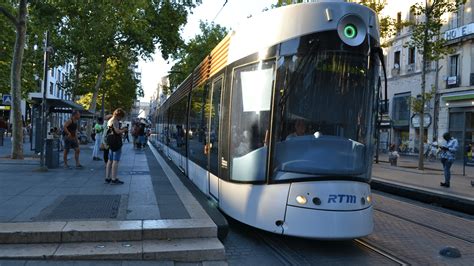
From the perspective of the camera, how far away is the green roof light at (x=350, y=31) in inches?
263


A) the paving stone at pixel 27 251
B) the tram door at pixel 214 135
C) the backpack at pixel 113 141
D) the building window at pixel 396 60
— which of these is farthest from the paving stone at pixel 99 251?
the building window at pixel 396 60

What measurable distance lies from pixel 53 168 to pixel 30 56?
2091 centimetres

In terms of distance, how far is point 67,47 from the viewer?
33312 mm

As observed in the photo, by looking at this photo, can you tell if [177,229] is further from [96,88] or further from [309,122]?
[96,88]

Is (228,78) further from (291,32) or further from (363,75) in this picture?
(363,75)

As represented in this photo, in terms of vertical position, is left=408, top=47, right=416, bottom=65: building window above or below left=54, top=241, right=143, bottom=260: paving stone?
above

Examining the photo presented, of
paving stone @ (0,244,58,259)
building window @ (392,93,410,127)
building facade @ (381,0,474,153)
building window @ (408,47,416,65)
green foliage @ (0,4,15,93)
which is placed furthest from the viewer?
building window @ (392,93,410,127)

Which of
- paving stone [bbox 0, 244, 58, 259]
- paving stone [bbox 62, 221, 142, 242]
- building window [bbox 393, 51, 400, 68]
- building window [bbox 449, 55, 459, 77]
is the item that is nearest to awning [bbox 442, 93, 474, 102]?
building window [bbox 449, 55, 459, 77]

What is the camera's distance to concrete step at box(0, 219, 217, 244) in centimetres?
615

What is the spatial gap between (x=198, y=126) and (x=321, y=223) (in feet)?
17.5

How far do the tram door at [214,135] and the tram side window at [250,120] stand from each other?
0.98m

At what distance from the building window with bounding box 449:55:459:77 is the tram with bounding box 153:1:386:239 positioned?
1309 inches

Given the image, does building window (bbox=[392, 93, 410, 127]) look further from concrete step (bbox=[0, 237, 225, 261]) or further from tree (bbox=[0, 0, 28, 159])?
concrete step (bbox=[0, 237, 225, 261])

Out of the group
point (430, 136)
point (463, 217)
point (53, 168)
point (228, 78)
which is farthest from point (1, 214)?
point (430, 136)
